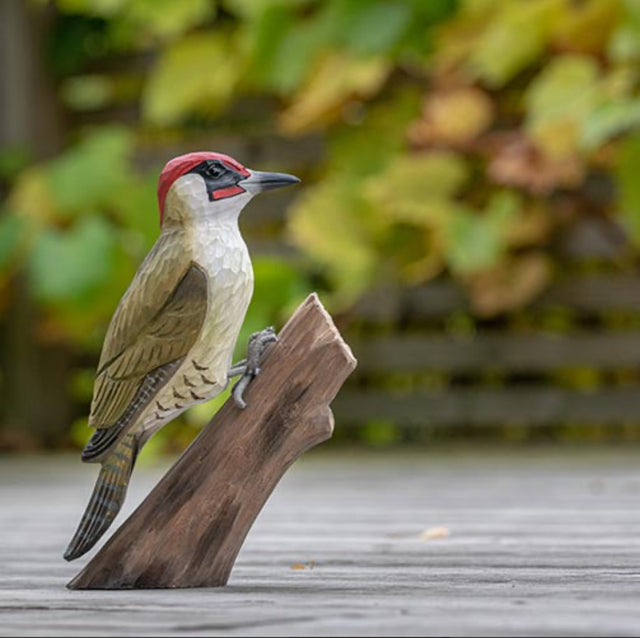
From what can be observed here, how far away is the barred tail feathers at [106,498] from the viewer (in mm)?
1247

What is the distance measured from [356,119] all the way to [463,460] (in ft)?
4.22

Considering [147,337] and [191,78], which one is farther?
[191,78]

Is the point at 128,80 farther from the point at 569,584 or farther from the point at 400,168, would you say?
the point at 569,584

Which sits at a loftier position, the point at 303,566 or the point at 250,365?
the point at 250,365

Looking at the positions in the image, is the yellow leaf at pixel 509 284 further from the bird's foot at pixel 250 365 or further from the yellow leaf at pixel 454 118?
the bird's foot at pixel 250 365

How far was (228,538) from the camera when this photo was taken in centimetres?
127

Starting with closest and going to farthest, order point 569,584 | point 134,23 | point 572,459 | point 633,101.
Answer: point 569,584, point 572,459, point 633,101, point 134,23

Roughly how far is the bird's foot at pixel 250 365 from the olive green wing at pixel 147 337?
61 millimetres

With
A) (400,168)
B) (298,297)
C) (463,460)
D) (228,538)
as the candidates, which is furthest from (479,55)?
(228,538)

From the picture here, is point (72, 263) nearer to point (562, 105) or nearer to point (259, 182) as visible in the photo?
point (562, 105)

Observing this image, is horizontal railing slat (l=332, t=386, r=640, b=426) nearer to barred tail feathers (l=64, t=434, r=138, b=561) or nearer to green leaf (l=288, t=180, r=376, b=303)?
green leaf (l=288, t=180, r=376, b=303)

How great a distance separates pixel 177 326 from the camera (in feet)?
4.06

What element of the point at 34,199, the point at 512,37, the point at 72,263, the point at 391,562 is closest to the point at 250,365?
the point at 391,562

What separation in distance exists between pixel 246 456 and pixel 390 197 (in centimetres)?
278
